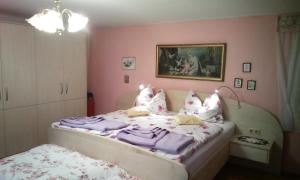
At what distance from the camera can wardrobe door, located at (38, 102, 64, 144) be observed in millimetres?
3877

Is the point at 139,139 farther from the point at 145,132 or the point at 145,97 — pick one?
the point at 145,97

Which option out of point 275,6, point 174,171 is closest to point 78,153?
point 174,171

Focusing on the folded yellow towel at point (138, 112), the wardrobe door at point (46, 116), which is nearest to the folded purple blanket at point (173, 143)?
the folded yellow towel at point (138, 112)

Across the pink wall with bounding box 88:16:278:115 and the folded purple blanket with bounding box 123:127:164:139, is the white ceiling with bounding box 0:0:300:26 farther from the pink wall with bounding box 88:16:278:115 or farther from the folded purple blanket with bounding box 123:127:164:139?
the folded purple blanket with bounding box 123:127:164:139

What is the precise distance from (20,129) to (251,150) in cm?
342

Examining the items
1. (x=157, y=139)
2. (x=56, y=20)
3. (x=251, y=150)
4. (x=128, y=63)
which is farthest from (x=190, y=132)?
(x=128, y=63)

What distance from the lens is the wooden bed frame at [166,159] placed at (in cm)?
212

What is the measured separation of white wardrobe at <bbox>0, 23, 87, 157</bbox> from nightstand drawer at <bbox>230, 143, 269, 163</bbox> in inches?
116

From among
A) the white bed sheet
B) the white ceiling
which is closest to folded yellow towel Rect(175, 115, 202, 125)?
the white bed sheet

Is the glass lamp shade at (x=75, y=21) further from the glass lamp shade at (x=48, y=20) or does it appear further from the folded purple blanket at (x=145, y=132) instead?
the folded purple blanket at (x=145, y=132)

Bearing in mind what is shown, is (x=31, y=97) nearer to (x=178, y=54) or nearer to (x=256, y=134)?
(x=178, y=54)

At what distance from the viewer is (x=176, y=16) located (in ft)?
11.4

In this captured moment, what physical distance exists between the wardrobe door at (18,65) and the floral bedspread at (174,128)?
94cm

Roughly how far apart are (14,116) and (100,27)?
243cm
